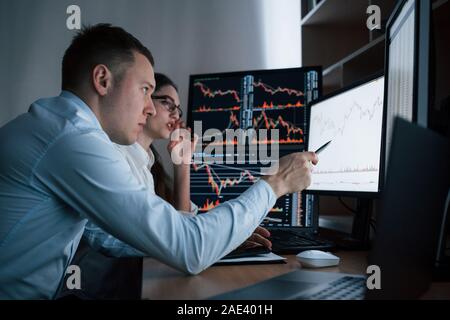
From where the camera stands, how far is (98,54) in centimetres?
105

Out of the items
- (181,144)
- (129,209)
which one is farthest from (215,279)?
(181,144)

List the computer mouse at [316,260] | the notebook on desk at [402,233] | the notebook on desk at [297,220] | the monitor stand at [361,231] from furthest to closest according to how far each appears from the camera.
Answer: the notebook on desk at [297,220], the monitor stand at [361,231], the computer mouse at [316,260], the notebook on desk at [402,233]

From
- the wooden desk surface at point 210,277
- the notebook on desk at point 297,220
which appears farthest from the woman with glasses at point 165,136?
the wooden desk surface at point 210,277

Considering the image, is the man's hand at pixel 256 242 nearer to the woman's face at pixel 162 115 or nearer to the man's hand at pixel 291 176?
the man's hand at pixel 291 176

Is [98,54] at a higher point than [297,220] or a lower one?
higher

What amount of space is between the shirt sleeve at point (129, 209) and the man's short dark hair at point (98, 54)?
10.7 inches

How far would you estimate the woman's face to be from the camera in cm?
202

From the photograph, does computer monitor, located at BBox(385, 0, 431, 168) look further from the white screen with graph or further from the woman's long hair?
the woman's long hair

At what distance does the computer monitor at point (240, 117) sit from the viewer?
5.84ft

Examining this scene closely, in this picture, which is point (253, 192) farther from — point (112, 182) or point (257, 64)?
point (257, 64)

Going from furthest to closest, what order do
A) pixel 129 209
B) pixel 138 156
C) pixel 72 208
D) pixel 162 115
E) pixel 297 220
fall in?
pixel 162 115 → pixel 138 156 → pixel 297 220 → pixel 72 208 → pixel 129 209

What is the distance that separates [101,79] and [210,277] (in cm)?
54

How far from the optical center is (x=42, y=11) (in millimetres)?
2291

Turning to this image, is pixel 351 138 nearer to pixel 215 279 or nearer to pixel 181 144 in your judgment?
pixel 215 279
